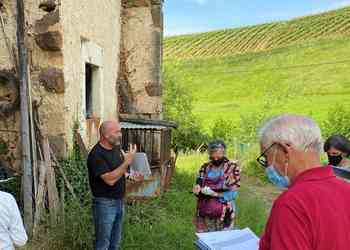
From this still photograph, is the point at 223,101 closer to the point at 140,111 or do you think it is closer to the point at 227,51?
the point at 227,51

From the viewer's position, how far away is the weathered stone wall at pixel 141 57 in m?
8.32

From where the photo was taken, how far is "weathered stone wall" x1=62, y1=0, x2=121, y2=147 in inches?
214

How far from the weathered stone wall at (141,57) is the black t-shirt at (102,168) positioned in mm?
4081

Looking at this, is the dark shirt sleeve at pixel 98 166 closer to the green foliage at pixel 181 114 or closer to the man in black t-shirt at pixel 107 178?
the man in black t-shirt at pixel 107 178

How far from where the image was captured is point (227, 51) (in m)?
41.5

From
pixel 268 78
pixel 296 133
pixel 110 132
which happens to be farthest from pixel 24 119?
pixel 268 78

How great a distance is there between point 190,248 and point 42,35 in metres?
3.03

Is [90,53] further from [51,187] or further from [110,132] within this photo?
[110,132]

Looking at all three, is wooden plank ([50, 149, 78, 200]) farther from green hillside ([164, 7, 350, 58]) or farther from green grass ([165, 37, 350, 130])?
green hillside ([164, 7, 350, 58])

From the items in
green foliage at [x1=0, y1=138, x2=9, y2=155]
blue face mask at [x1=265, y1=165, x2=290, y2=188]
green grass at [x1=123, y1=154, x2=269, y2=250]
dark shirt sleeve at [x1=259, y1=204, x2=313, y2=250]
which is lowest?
green grass at [x1=123, y1=154, x2=269, y2=250]

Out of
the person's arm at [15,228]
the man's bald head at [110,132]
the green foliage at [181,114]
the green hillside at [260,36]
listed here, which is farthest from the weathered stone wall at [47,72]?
the green hillside at [260,36]

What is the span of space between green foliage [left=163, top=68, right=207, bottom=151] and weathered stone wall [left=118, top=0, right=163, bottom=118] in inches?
276

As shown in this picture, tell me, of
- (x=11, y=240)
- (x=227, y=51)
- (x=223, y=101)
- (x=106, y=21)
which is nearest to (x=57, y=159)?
(x=11, y=240)

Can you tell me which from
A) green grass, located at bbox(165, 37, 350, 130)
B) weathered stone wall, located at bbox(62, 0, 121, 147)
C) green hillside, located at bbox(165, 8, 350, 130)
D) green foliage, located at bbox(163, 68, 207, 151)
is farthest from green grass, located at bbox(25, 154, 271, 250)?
green grass, located at bbox(165, 37, 350, 130)
